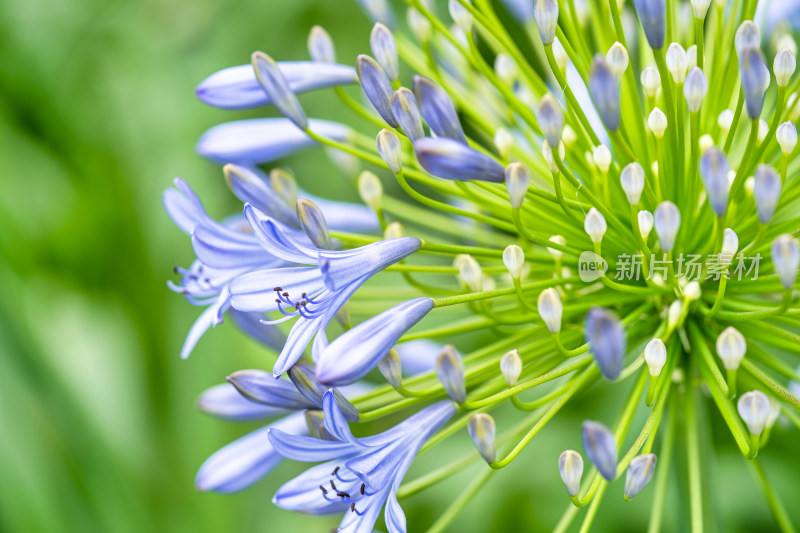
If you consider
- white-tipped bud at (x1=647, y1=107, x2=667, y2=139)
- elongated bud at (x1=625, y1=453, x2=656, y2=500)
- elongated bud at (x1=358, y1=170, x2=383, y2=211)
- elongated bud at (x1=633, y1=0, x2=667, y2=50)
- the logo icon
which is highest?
elongated bud at (x1=633, y1=0, x2=667, y2=50)

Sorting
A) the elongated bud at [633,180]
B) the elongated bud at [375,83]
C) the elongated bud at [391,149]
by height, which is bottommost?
the elongated bud at [633,180]

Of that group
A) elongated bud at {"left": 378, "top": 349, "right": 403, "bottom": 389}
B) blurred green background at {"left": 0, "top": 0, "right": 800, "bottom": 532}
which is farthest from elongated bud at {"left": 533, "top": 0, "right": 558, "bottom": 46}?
blurred green background at {"left": 0, "top": 0, "right": 800, "bottom": 532}

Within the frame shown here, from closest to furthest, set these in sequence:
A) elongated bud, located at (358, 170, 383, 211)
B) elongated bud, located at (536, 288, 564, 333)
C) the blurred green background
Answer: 1. elongated bud, located at (536, 288, 564, 333)
2. elongated bud, located at (358, 170, 383, 211)
3. the blurred green background

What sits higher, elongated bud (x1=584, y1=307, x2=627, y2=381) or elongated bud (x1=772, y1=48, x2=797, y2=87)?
elongated bud (x1=772, y1=48, x2=797, y2=87)

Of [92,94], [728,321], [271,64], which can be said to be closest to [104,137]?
[92,94]

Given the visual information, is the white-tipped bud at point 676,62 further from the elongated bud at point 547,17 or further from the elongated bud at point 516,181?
the elongated bud at point 516,181

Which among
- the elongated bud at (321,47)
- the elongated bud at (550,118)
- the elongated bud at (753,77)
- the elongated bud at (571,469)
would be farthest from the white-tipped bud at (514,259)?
the elongated bud at (321,47)

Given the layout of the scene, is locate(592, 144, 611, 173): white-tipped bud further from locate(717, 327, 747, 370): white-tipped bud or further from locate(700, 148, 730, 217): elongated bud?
locate(717, 327, 747, 370): white-tipped bud

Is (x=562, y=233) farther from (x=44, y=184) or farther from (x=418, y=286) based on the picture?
Answer: (x=44, y=184)

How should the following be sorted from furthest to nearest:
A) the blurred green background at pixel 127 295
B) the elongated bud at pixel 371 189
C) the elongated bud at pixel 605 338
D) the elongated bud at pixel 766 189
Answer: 1. the blurred green background at pixel 127 295
2. the elongated bud at pixel 371 189
3. the elongated bud at pixel 766 189
4. the elongated bud at pixel 605 338
